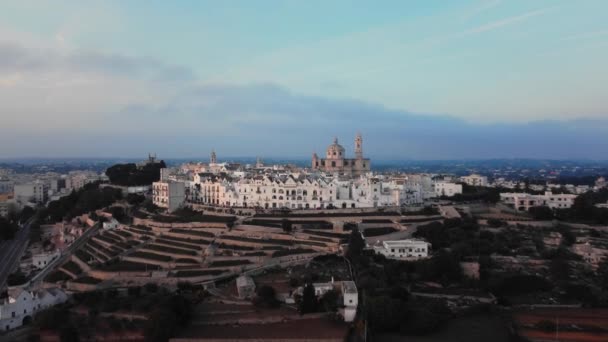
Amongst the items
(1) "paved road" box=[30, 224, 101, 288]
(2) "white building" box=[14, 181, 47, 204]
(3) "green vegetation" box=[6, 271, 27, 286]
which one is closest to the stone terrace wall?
(1) "paved road" box=[30, 224, 101, 288]

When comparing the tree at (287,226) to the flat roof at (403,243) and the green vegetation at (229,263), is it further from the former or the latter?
the flat roof at (403,243)

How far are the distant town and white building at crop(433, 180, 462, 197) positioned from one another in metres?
1.16

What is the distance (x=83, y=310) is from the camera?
22.9m

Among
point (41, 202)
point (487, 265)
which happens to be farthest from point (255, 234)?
point (41, 202)

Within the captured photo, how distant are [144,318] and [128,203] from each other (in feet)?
72.2

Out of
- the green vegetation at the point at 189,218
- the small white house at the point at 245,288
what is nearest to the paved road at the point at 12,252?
the green vegetation at the point at 189,218

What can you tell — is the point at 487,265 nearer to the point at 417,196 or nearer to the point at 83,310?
the point at 417,196

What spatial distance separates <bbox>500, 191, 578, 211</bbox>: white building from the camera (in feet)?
132

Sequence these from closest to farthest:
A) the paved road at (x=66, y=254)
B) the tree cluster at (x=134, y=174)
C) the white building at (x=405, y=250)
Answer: the white building at (x=405, y=250) < the paved road at (x=66, y=254) < the tree cluster at (x=134, y=174)

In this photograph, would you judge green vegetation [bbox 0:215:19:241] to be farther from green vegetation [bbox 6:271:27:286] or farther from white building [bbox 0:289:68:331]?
white building [bbox 0:289:68:331]

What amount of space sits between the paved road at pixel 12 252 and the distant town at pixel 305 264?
0.19 metres

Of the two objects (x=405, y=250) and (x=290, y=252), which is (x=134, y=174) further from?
(x=405, y=250)

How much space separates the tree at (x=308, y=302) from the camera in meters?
21.1

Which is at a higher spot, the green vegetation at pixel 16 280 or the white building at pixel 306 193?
the white building at pixel 306 193
